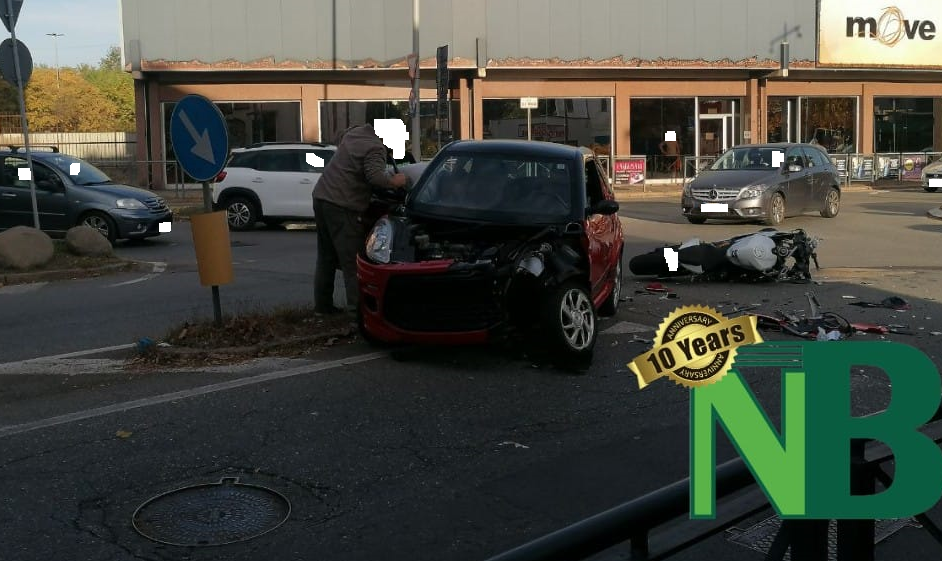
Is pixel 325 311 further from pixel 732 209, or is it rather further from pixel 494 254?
pixel 732 209

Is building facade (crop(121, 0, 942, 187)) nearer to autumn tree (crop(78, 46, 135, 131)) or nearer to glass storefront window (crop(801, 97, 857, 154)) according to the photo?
glass storefront window (crop(801, 97, 857, 154))

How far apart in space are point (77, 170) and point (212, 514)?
14165 millimetres

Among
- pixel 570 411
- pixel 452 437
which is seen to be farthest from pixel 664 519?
pixel 570 411

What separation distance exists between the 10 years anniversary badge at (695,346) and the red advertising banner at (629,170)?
29954 millimetres

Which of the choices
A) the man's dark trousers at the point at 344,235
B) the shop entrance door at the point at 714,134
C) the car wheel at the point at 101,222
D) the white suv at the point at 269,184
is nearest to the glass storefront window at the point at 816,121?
the shop entrance door at the point at 714,134

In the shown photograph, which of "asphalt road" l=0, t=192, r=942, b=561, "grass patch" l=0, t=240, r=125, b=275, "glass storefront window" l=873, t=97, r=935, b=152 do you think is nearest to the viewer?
"asphalt road" l=0, t=192, r=942, b=561

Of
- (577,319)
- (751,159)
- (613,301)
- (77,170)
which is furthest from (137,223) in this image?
(751,159)

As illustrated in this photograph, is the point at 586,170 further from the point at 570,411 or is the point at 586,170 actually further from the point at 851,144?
the point at 851,144

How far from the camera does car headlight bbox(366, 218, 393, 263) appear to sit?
318 inches

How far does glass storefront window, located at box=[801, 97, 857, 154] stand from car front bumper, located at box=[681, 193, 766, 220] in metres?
18.2

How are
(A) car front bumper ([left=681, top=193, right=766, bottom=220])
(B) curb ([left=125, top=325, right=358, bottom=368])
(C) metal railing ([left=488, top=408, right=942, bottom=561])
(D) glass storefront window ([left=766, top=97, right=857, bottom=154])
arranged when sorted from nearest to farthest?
(C) metal railing ([left=488, top=408, right=942, bottom=561]) < (B) curb ([left=125, top=325, right=358, bottom=368]) < (A) car front bumper ([left=681, top=193, right=766, bottom=220]) < (D) glass storefront window ([left=766, top=97, right=857, bottom=154])

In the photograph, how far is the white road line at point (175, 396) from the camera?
260 inches

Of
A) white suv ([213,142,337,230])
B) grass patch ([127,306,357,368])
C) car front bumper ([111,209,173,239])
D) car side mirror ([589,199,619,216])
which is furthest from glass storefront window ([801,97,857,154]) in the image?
grass patch ([127,306,357,368])

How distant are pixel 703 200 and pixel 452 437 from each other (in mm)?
14728
